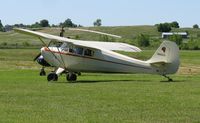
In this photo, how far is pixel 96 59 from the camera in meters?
27.2

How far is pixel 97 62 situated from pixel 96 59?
Result: 16 cm

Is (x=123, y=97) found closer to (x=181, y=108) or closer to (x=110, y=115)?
(x=181, y=108)

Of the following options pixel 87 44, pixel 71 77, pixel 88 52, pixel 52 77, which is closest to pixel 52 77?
pixel 52 77

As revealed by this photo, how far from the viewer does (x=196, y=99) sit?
16.2 m

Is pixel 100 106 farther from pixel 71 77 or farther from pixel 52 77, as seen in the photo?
pixel 71 77

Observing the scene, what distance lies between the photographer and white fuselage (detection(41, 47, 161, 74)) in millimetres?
26203

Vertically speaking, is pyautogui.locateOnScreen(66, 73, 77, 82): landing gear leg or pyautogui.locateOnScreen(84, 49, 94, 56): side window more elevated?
pyautogui.locateOnScreen(84, 49, 94, 56): side window

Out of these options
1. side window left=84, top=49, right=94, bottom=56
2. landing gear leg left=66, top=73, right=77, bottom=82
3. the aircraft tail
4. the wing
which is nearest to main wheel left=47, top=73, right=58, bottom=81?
landing gear leg left=66, top=73, right=77, bottom=82

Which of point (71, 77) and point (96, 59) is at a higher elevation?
point (96, 59)

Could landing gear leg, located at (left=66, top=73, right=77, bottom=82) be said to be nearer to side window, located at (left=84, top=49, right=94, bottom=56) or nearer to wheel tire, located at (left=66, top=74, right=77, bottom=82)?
wheel tire, located at (left=66, top=74, right=77, bottom=82)

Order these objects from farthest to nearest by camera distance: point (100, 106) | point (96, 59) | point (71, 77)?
point (71, 77)
point (96, 59)
point (100, 106)

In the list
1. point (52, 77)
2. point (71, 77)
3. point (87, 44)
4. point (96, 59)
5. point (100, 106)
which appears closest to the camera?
point (100, 106)

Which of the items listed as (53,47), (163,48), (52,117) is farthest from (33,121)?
(53,47)

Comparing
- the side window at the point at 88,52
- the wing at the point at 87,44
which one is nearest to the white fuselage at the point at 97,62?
the side window at the point at 88,52
